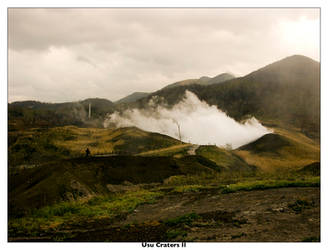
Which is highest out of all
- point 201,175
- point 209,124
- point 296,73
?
point 296,73

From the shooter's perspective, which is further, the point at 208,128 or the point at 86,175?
the point at 208,128

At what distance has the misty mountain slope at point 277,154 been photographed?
2163 inches

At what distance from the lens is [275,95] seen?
13450 centimetres

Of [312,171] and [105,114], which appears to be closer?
[312,171]

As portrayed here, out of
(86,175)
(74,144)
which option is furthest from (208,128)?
(86,175)

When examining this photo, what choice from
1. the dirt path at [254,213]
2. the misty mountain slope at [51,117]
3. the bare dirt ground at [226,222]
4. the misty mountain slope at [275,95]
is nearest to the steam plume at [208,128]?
the misty mountain slope at [275,95]

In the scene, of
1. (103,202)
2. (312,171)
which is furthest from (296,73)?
(103,202)

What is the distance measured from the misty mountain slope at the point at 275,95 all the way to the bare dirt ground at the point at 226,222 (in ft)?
292

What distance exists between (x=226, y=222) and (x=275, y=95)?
13099 centimetres

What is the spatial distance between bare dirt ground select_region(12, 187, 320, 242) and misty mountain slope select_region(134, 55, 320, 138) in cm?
8913

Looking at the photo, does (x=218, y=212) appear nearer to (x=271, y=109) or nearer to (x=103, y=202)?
(x=103, y=202)

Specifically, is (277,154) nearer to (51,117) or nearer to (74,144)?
(74,144)

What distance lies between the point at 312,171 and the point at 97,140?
60.7m

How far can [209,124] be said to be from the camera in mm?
89750
